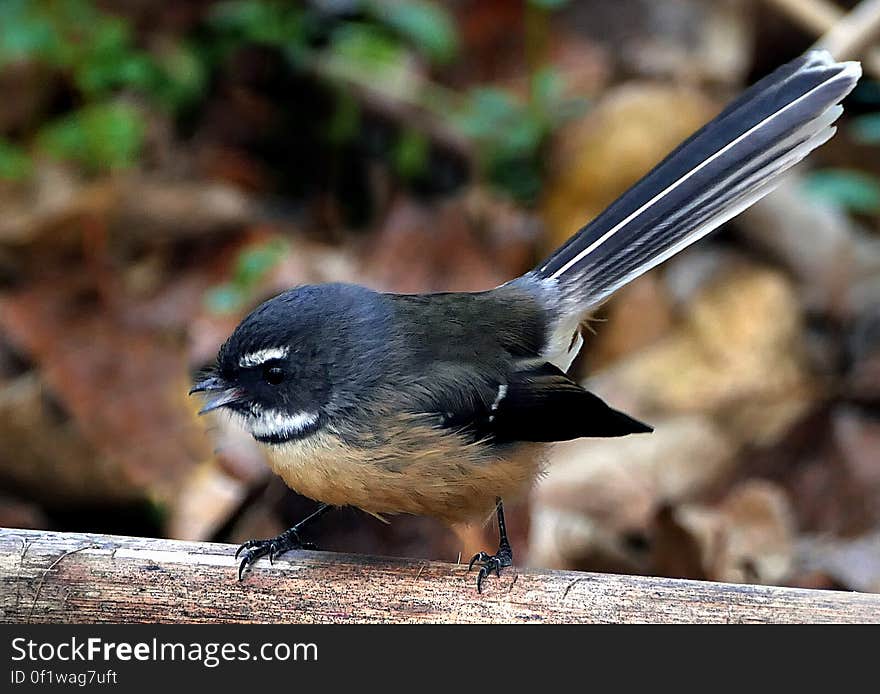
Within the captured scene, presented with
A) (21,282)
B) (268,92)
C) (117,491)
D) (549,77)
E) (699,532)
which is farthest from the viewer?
(268,92)

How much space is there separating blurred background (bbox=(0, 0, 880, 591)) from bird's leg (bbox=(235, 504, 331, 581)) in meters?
0.73

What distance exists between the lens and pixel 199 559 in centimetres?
286

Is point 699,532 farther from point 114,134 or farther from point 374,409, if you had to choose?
point 114,134

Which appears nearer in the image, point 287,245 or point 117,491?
point 117,491

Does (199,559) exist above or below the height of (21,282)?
below

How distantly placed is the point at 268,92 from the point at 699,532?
4.45 metres

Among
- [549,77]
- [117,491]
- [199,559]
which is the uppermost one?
[549,77]

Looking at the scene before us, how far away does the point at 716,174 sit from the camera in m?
3.52

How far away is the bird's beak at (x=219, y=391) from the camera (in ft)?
10.3

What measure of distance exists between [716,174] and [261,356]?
55.2 inches

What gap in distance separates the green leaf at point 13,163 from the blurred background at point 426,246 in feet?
0.07

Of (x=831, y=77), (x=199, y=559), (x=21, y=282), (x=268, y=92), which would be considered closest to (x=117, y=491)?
(x=21, y=282)

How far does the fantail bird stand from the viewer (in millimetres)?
3059

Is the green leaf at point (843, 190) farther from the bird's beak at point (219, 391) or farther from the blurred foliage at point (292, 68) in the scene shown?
the bird's beak at point (219, 391)
